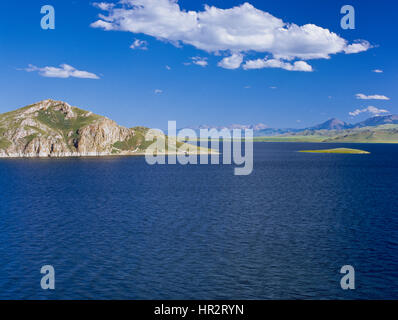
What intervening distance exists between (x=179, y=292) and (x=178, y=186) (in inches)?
4482

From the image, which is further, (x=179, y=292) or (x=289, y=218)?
(x=289, y=218)

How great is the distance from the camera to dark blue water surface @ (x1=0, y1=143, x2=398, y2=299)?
169 ft

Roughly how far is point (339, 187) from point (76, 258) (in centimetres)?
12334

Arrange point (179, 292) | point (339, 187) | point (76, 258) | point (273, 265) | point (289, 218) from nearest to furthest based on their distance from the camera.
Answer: point (179, 292) < point (273, 265) < point (76, 258) < point (289, 218) < point (339, 187)

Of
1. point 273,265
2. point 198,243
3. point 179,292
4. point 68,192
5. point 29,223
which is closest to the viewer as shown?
point 179,292

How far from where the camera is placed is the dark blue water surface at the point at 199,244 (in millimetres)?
51562

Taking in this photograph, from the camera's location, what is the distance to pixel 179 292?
164 ft

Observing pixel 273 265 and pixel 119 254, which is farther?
pixel 119 254

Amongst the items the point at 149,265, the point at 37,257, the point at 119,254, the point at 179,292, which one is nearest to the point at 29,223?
the point at 37,257

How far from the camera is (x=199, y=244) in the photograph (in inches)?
2827

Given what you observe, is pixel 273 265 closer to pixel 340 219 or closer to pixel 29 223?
pixel 340 219

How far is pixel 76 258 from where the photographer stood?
63562 mm

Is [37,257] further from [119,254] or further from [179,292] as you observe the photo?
[179,292]
